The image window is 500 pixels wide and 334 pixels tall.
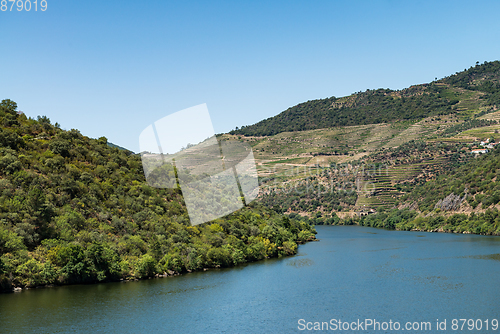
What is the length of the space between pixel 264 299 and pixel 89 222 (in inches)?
726

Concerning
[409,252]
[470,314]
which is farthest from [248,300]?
[409,252]

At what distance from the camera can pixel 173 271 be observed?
42.3m

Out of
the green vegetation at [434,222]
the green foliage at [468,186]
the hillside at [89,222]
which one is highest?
the hillside at [89,222]

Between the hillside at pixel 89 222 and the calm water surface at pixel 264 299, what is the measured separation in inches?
76.6

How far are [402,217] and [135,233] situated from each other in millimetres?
Answer: 82222

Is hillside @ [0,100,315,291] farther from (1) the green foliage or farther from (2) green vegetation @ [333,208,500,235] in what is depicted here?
(1) the green foliage

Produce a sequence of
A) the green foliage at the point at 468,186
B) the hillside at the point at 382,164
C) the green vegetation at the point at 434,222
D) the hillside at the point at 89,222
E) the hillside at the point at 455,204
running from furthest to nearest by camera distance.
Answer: the hillside at the point at 382,164 < the green foliage at the point at 468,186 < the hillside at the point at 455,204 < the green vegetation at the point at 434,222 < the hillside at the point at 89,222

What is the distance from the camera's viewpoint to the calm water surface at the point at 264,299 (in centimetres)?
2719

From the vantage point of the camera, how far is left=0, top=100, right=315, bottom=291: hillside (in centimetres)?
3550

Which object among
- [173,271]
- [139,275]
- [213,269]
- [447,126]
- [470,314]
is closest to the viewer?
[470,314]

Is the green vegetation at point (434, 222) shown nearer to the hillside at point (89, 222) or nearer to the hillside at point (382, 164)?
the hillside at point (382, 164)

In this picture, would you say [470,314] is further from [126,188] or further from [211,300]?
[126,188]

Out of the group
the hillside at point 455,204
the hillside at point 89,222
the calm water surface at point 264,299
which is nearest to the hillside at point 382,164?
the hillside at point 455,204

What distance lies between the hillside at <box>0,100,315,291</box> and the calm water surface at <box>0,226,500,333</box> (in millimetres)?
1945
